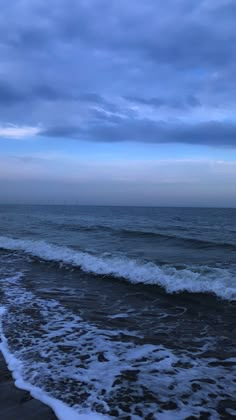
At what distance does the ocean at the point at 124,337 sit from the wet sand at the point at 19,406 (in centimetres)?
12

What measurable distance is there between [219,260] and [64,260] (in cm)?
735

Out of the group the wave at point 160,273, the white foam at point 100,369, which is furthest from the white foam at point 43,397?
the wave at point 160,273

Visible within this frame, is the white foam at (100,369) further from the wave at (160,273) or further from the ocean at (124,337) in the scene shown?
the wave at (160,273)

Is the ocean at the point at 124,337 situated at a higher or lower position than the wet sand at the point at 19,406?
lower

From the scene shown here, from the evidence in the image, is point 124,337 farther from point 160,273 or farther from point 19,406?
point 160,273

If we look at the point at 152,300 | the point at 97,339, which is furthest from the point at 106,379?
the point at 152,300

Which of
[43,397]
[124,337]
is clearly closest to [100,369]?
[43,397]

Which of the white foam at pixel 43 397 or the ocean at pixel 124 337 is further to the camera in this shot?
the ocean at pixel 124 337

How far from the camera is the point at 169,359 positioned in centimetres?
496

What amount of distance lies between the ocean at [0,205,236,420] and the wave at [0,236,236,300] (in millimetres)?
40

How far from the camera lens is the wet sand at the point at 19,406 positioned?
133 inches

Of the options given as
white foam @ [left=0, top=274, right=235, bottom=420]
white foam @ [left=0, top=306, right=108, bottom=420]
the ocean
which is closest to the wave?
the ocean

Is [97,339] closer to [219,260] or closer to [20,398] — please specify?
[20,398]

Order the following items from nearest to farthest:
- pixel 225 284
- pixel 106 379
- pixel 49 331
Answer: pixel 106 379, pixel 49 331, pixel 225 284
